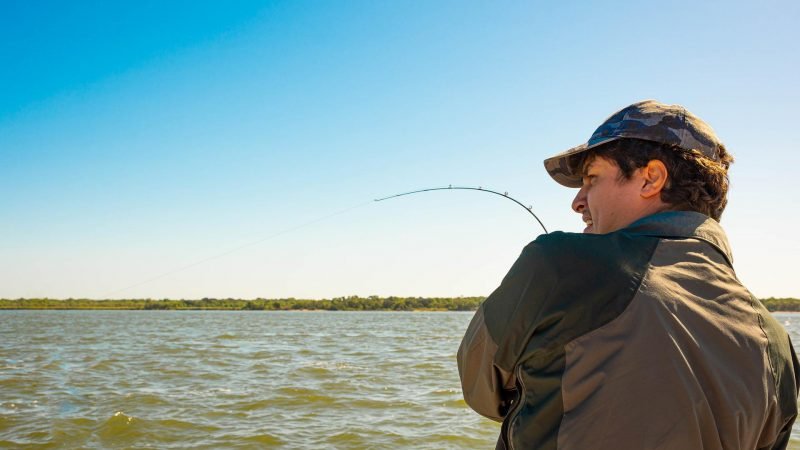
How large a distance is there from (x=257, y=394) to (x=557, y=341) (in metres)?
9.41

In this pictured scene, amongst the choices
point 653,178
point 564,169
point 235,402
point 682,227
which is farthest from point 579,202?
point 235,402

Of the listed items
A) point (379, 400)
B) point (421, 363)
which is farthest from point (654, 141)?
point (421, 363)

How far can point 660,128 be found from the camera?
1629 millimetres

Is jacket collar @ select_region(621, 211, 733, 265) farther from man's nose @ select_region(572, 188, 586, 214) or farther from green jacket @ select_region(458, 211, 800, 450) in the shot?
man's nose @ select_region(572, 188, 586, 214)

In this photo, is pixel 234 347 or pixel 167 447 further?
pixel 234 347

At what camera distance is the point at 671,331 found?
131cm

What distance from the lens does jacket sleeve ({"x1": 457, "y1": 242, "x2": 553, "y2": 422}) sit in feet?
4.60

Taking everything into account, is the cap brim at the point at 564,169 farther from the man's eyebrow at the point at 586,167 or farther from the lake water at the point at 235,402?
the lake water at the point at 235,402

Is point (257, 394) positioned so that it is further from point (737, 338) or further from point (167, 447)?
point (737, 338)

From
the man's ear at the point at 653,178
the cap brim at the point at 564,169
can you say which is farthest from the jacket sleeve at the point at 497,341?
the cap brim at the point at 564,169

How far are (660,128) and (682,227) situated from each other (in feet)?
0.94

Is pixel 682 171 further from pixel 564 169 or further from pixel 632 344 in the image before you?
pixel 632 344

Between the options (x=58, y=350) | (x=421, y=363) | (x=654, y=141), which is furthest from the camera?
(x=58, y=350)

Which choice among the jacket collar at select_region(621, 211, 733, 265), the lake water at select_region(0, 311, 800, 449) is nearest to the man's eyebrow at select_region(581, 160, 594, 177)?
the jacket collar at select_region(621, 211, 733, 265)
